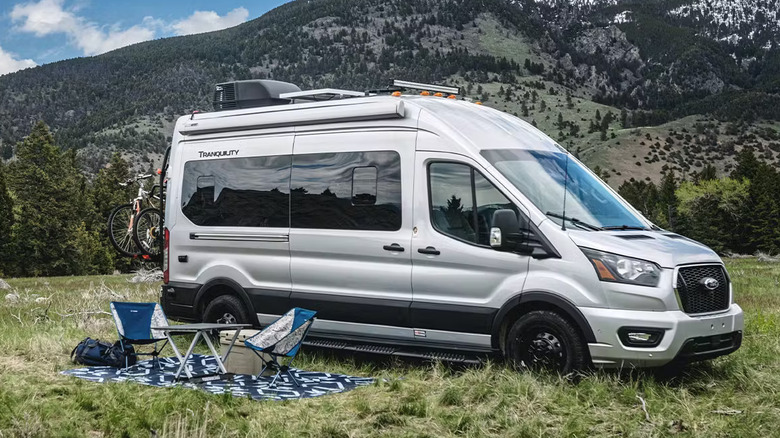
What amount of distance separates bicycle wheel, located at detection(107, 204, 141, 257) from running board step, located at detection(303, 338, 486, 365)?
580 cm

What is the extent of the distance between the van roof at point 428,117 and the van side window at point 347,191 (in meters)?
0.45

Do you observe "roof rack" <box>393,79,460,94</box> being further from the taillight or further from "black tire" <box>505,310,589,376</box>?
the taillight

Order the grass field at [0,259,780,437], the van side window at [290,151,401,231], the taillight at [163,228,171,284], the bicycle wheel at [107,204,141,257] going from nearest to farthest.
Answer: the grass field at [0,259,780,437], the van side window at [290,151,401,231], the taillight at [163,228,171,284], the bicycle wheel at [107,204,141,257]

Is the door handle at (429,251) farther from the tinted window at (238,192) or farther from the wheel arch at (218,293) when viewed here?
the wheel arch at (218,293)

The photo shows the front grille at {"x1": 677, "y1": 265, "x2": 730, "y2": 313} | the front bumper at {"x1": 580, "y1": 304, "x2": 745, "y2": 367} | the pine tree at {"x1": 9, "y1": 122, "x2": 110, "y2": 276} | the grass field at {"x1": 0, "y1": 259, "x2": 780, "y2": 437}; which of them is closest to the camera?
the grass field at {"x1": 0, "y1": 259, "x2": 780, "y2": 437}

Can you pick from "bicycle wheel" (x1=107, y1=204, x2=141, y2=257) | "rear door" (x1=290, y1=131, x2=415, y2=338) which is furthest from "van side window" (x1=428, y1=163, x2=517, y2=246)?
"bicycle wheel" (x1=107, y1=204, x2=141, y2=257)

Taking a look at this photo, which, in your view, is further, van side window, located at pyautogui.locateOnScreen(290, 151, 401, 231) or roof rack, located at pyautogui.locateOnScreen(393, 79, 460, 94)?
roof rack, located at pyautogui.locateOnScreen(393, 79, 460, 94)

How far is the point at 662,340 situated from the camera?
7.11m

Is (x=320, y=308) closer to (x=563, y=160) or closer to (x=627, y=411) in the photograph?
(x=563, y=160)

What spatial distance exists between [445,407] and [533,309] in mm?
1445

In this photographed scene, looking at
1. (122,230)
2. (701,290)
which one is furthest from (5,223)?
(701,290)

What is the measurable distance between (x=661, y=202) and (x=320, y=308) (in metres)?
99.4

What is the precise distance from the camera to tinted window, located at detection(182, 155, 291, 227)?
9844 mm

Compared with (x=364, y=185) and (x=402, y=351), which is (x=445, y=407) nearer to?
(x=402, y=351)
